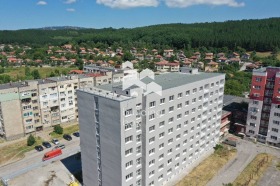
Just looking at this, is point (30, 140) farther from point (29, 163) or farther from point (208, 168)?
point (208, 168)

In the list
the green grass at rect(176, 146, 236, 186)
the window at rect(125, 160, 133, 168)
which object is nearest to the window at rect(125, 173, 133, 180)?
the window at rect(125, 160, 133, 168)

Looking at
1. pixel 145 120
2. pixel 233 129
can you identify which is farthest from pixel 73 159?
pixel 233 129

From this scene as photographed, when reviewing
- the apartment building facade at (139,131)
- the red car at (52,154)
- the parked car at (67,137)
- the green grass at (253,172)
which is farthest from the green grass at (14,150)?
the green grass at (253,172)

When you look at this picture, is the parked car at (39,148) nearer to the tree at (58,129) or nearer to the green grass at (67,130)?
the green grass at (67,130)

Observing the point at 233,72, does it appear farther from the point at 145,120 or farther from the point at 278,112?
the point at 145,120

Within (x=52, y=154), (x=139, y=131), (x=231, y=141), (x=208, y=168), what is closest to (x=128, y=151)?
(x=139, y=131)

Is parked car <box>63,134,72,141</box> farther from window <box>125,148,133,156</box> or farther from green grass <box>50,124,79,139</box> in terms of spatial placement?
window <box>125,148,133,156</box>
